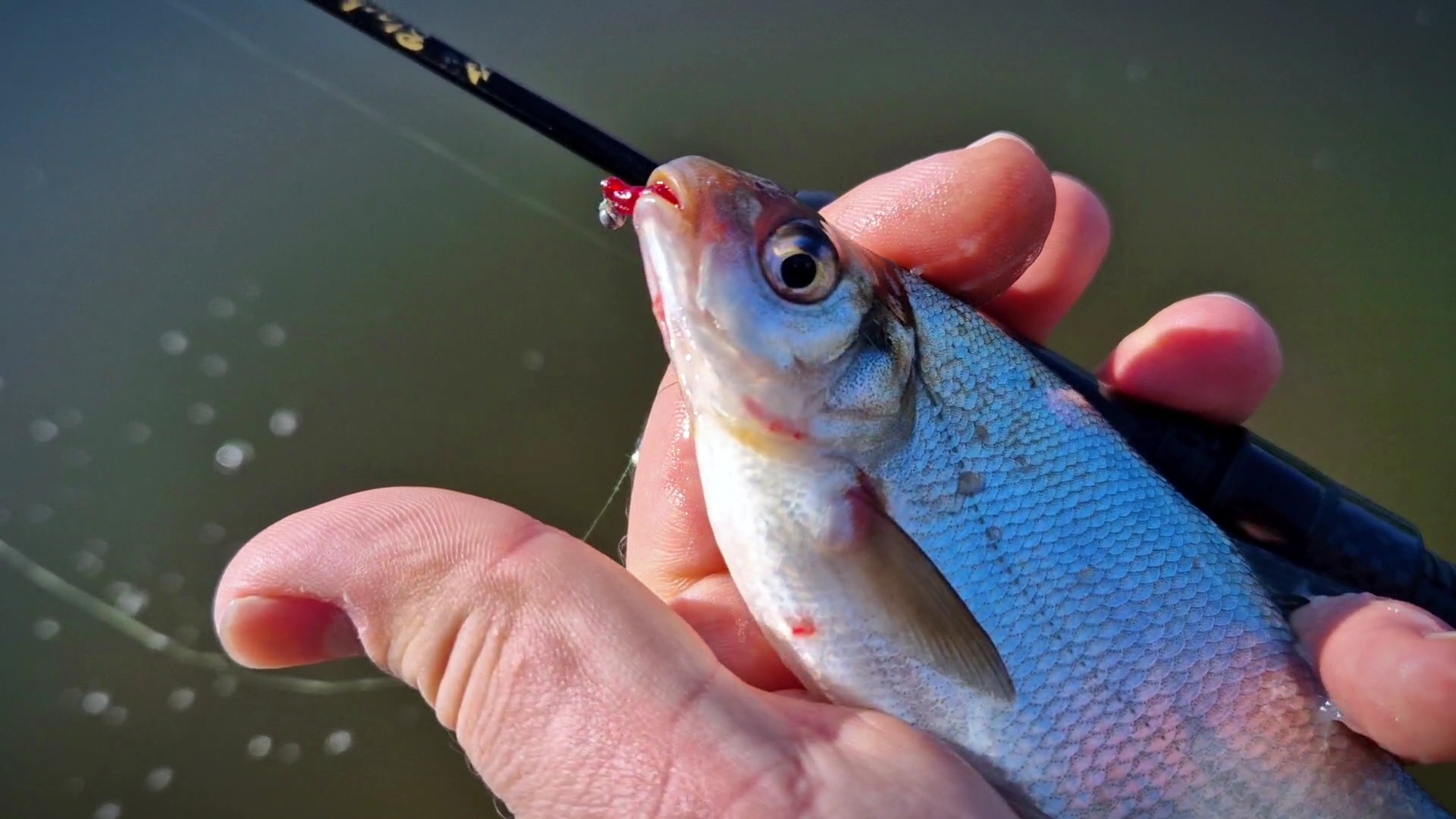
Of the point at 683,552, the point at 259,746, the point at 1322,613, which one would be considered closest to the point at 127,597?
the point at 259,746

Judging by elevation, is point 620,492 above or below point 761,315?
below

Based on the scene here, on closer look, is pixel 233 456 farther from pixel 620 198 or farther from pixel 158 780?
pixel 620 198

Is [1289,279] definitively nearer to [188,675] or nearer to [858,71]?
[858,71]

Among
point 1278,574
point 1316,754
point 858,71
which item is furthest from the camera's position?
point 858,71

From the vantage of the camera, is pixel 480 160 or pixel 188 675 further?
pixel 480 160

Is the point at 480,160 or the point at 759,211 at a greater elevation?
the point at 759,211

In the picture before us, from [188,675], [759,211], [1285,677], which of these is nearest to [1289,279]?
[1285,677]

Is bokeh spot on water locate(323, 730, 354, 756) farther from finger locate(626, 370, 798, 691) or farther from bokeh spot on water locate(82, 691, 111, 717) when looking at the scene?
finger locate(626, 370, 798, 691)
